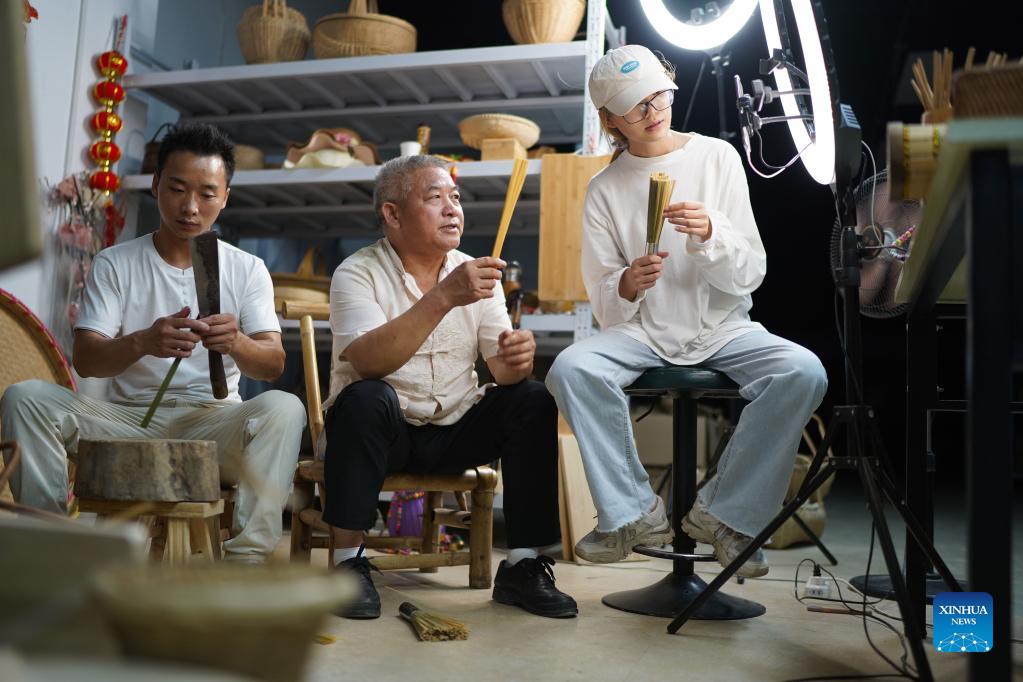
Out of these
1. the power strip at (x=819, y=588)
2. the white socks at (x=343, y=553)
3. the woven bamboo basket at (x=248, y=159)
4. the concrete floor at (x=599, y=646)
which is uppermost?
the woven bamboo basket at (x=248, y=159)

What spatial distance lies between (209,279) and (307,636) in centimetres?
151

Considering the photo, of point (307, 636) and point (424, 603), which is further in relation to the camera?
point (424, 603)

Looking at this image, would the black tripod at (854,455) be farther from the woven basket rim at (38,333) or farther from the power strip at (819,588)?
the woven basket rim at (38,333)

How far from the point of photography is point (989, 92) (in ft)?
3.62

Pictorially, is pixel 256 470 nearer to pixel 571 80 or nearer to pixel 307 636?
pixel 307 636

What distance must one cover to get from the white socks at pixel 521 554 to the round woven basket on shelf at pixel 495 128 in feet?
7.33

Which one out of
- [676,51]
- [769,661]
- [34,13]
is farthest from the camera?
[676,51]

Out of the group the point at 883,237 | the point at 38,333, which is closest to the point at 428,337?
the point at 883,237

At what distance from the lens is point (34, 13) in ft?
11.8

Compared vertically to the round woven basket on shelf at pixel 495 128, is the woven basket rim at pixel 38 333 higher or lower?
lower

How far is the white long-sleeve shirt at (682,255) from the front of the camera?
236 cm

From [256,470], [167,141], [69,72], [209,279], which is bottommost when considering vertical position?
[256,470]

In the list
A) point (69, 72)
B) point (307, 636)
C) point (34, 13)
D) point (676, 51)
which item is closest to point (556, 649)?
point (307, 636)

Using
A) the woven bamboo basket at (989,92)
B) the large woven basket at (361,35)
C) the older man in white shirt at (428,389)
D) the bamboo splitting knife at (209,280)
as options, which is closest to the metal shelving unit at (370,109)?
the large woven basket at (361,35)
